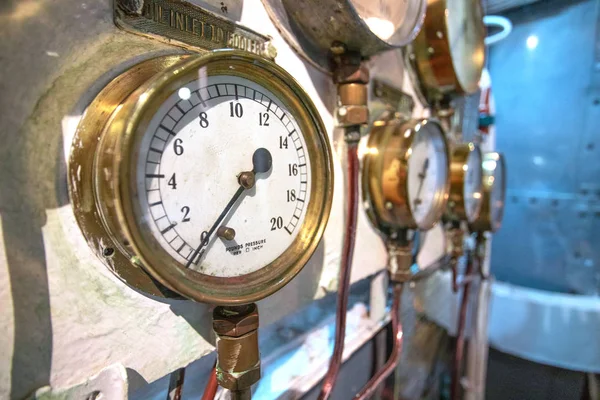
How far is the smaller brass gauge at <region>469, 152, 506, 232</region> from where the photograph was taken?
1156mm

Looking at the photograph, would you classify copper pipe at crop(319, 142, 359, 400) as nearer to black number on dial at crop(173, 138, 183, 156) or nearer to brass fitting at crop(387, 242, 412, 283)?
brass fitting at crop(387, 242, 412, 283)

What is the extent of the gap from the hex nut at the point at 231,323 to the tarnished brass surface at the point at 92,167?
0.11 metres

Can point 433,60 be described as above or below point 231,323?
above

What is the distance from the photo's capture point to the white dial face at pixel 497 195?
1.19 m

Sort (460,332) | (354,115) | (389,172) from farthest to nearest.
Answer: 1. (460,332)
2. (389,172)
3. (354,115)

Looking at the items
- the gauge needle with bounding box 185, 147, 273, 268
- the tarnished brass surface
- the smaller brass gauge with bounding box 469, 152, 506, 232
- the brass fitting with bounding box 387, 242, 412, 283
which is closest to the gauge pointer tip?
the gauge needle with bounding box 185, 147, 273, 268

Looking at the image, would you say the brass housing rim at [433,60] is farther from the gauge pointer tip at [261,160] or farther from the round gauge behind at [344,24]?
the gauge pointer tip at [261,160]

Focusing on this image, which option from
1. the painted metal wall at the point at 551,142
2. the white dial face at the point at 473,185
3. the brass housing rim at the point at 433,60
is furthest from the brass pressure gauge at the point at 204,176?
the painted metal wall at the point at 551,142

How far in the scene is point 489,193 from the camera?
1.16 m

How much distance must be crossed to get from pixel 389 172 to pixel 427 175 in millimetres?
163

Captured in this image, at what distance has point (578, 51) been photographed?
1.61 m

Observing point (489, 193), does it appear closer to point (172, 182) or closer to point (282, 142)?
point (282, 142)

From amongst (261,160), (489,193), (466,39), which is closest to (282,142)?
(261,160)

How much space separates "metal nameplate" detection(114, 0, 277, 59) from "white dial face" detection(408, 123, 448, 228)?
1.39ft
